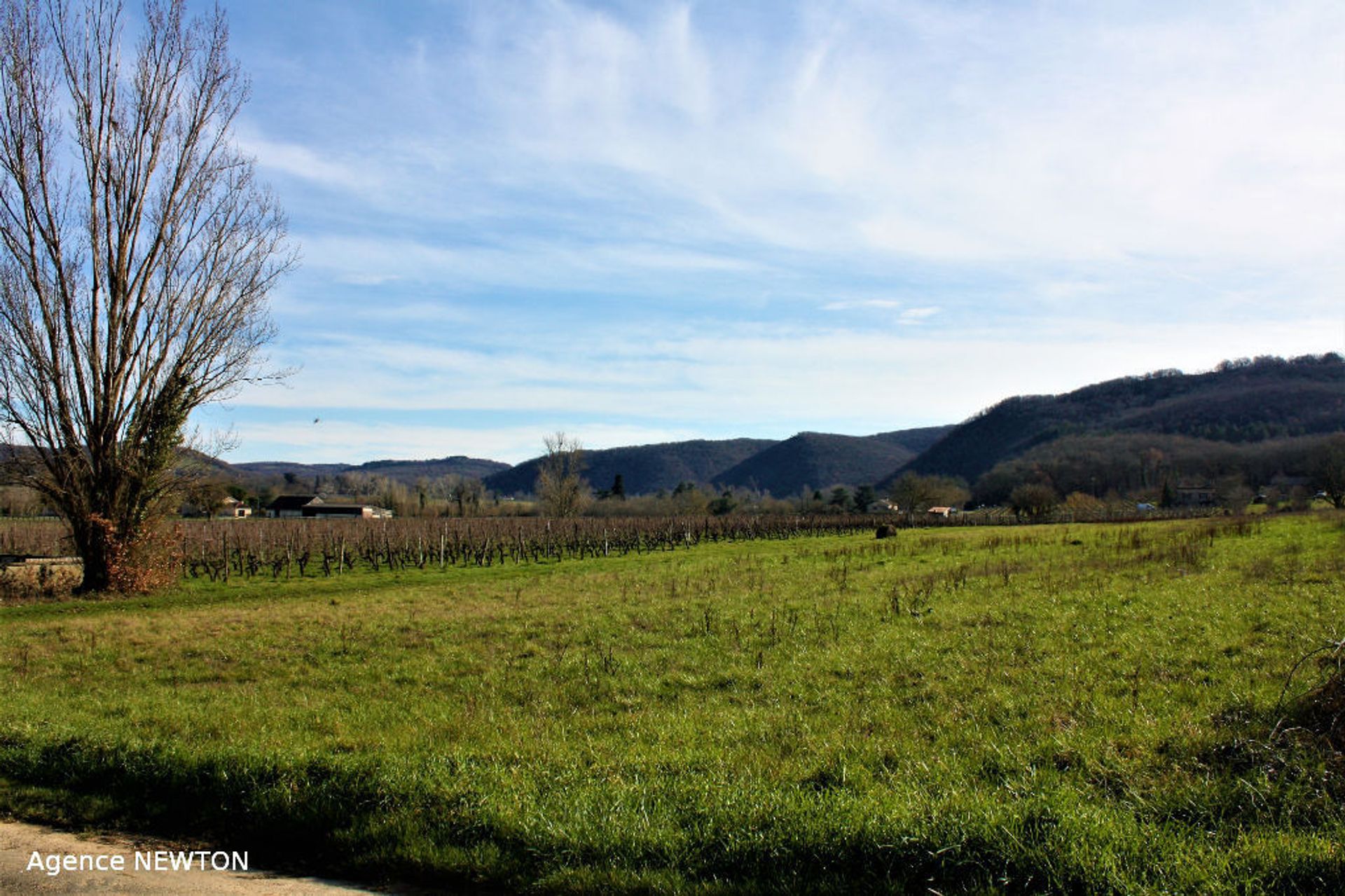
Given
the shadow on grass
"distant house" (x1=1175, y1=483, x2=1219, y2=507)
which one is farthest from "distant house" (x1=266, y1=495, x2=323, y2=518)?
the shadow on grass

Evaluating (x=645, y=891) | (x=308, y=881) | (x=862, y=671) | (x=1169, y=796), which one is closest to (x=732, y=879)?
(x=645, y=891)

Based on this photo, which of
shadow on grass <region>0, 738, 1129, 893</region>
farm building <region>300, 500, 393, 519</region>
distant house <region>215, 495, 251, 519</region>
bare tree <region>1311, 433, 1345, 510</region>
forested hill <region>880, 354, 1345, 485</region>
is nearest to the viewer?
shadow on grass <region>0, 738, 1129, 893</region>

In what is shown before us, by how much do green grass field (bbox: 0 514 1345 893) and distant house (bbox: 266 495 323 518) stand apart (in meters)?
111

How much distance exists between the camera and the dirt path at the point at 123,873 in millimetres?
4664

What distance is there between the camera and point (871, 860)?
464 centimetres

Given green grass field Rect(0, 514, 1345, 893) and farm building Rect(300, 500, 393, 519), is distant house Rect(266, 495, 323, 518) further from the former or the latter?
green grass field Rect(0, 514, 1345, 893)

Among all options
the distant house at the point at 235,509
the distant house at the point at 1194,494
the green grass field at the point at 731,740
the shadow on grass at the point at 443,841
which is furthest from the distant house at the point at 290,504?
the shadow on grass at the point at 443,841

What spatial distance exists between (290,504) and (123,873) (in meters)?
130

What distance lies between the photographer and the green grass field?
4738 mm

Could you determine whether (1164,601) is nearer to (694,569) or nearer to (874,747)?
(874,747)

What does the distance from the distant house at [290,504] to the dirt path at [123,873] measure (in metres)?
122

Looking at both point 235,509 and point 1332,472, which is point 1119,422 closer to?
point 1332,472

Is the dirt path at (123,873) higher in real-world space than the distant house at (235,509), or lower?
lower

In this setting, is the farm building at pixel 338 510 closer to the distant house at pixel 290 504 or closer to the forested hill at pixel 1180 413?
the distant house at pixel 290 504
